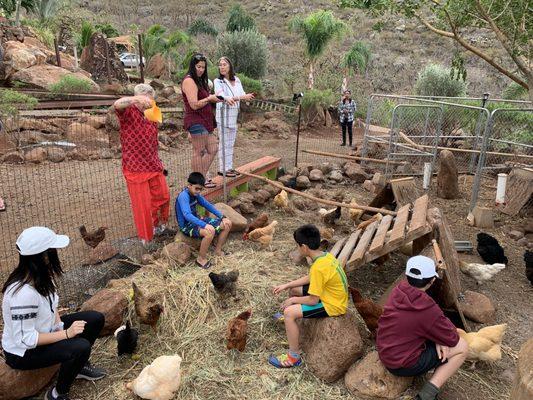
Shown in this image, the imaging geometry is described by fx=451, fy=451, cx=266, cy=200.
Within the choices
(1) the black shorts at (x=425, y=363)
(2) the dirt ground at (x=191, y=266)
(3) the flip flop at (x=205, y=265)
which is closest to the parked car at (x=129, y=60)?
(2) the dirt ground at (x=191, y=266)

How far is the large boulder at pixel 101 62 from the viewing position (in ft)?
59.6

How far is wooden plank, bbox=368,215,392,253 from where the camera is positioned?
417cm

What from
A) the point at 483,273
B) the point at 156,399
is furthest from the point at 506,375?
the point at 156,399

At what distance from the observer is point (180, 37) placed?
25.0m

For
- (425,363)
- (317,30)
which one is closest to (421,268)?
(425,363)

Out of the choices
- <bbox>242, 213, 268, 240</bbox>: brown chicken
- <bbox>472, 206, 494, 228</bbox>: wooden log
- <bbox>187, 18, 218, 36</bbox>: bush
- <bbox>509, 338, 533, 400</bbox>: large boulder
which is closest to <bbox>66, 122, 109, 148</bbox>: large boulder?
<bbox>242, 213, 268, 240</bbox>: brown chicken

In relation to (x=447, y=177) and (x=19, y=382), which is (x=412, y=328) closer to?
(x=19, y=382)

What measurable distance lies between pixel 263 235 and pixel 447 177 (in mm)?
3986

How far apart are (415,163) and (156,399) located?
8260 mm

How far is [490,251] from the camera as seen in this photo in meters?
5.31

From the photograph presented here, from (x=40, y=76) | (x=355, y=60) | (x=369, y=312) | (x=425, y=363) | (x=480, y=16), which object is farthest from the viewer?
(x=355, y=60)

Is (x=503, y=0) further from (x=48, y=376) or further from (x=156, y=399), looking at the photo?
(x=48, y=376)

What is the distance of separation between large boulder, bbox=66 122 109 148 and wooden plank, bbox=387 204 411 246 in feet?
23.5

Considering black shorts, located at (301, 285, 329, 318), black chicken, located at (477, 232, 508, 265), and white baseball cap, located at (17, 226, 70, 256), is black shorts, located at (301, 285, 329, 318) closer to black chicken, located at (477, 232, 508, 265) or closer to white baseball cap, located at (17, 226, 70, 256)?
white baseball cap, located at (17, 226, 70, 256)
